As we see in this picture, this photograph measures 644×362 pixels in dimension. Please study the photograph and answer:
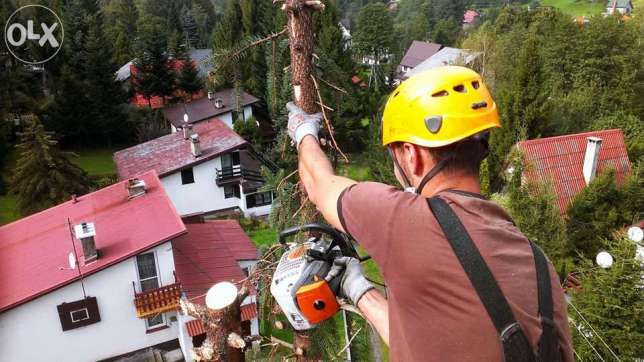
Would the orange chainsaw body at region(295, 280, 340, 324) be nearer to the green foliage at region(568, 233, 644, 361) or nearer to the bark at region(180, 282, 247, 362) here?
the bark at region(180, 282, 247, 362)

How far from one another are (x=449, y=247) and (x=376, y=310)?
1130 mm

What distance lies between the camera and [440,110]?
2.24 m

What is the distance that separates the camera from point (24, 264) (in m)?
14.1

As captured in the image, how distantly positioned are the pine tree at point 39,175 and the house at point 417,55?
46.7 meters

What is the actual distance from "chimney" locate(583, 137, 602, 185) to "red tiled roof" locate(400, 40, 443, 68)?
4480 centimetres

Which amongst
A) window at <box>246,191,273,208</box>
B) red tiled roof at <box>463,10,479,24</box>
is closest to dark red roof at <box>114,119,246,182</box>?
window at <box>246,191,273,208</box>

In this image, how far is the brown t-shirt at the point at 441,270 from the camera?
6.07 ft

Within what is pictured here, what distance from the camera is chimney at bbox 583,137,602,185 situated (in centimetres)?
1864

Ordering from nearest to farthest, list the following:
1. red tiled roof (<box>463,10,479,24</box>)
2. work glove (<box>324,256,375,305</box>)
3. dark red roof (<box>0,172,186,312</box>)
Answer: work glove (<box>324,256,375,305</box>) → dark red roof (<box>0,172,186,312</box>) → red tiled roof (<box>463,10,479,24</box>)

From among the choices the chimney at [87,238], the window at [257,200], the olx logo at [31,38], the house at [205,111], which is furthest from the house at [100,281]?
the olx logo at [31,38]

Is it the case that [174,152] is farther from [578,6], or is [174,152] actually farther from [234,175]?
[578,6]

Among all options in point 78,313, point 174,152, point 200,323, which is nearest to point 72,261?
point 78,313

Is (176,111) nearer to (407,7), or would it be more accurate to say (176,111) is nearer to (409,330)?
(409,330)

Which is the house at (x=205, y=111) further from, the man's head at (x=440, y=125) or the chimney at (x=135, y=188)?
the man's head at (x=440, y=125)
